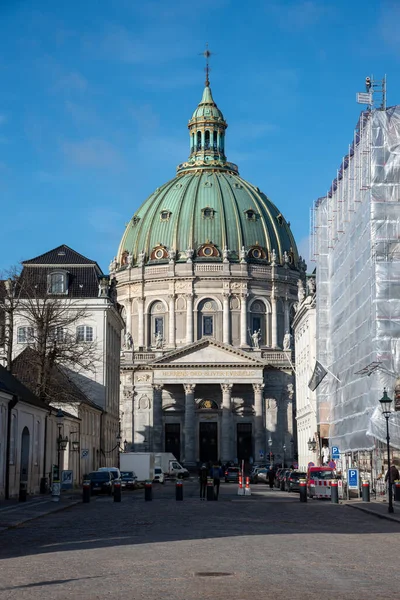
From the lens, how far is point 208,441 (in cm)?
12250

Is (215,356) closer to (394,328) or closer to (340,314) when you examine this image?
(340,314)

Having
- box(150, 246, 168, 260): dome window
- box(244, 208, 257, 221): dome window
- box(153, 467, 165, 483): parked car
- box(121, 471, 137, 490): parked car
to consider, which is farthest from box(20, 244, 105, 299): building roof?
box(244, 208, 257, 221): dome window

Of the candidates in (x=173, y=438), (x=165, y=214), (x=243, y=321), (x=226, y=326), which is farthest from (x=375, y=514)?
(x=165, y=214)

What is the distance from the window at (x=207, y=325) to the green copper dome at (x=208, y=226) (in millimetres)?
7431

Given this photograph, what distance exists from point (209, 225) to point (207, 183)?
6715 millimetres

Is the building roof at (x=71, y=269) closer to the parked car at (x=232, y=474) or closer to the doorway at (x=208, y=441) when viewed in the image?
the parked car at (x=232, y=474)

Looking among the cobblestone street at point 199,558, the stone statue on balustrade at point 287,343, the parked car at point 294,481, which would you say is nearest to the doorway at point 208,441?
the stone statue on balustrade at point 287,343

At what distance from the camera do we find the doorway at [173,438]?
122 meters

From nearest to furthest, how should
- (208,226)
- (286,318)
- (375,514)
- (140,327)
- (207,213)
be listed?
(375,514)
(286,318)
(140,327)
(208,226)
(207,213)

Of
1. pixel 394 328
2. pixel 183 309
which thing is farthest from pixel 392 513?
pixel 183 309

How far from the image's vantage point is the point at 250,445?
121 meters

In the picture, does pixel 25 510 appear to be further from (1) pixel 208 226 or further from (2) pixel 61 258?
(1) pixel 208 226

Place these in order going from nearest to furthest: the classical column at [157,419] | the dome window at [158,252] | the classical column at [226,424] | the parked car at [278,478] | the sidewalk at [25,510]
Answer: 1. the sidewalk at [25,510]
2. the parked car at [278,478]
3. the classical column at [226,424]
4. the classical column at [157,419]
5. the dome window at [158,252]

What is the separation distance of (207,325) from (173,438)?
55.0 feet
